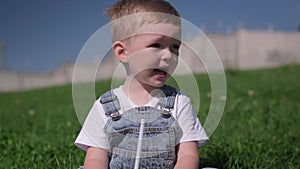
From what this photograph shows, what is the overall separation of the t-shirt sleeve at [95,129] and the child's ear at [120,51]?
231 mm

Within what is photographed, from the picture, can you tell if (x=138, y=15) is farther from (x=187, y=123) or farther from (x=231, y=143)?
(x=231, y=143)

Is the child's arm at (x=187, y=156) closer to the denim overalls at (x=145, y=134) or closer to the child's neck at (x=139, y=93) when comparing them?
the denim overalls at (x=145, y=134)

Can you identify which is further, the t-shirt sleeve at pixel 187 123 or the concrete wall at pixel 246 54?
the concrete wall at pixel 246 54

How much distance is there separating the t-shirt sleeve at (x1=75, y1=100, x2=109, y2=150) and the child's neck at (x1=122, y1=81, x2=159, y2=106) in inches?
5.7

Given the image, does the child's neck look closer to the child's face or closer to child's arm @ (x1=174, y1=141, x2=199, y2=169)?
the child's face

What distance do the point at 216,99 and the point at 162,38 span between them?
1.63 feet

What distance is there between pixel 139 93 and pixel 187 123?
0.80 ft

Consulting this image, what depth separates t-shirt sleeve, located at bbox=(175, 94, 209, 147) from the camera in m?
2.00

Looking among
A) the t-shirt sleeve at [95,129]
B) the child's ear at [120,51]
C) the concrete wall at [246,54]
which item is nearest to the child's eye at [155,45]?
the child's ear at [120,51]

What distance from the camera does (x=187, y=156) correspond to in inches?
77.5

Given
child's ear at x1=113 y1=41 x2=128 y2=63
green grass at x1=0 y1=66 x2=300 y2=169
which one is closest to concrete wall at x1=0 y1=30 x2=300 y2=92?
green grass at x1=0 y1=66 x2=300 y2=169

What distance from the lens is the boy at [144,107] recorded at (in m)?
1.87

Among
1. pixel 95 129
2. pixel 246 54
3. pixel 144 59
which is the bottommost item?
pixel 95 129

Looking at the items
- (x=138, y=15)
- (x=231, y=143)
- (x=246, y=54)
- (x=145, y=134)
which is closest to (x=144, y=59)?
(x=138, y=15)
